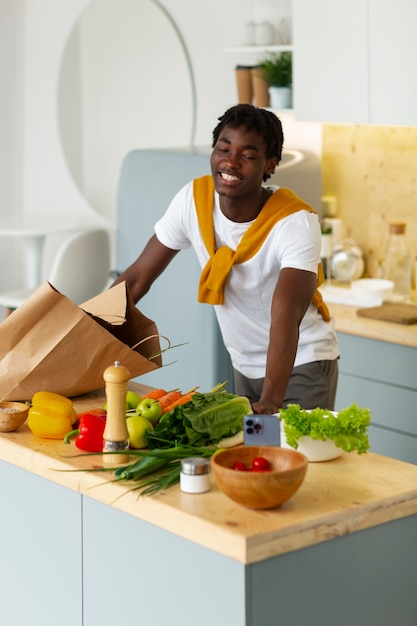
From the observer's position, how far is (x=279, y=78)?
4.09m

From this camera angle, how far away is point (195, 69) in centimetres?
482

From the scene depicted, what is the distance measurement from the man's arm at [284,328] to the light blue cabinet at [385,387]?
1.10m

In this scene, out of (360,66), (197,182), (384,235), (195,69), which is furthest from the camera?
(195,69)

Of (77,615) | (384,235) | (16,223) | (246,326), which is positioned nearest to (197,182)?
(246,326)

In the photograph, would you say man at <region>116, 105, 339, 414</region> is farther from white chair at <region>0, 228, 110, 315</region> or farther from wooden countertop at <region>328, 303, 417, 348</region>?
white chair at <region>0, 228, 110, 315</region>

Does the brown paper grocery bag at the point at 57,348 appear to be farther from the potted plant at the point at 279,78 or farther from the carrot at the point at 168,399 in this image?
the potted plant at the point at 279,78

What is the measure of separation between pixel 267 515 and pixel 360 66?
2247 millimetres

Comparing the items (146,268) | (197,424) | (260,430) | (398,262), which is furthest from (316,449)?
(398,262)

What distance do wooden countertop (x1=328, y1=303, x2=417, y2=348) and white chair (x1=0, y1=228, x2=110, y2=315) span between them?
4.16 feet

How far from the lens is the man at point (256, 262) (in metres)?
2.40

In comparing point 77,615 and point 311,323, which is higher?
point 311,323

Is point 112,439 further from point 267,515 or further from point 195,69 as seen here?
point 195,69

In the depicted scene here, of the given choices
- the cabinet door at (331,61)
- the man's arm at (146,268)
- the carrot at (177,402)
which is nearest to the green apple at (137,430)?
the carrot at (177,402)

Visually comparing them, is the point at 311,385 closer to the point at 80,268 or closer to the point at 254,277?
the point at 254,277
